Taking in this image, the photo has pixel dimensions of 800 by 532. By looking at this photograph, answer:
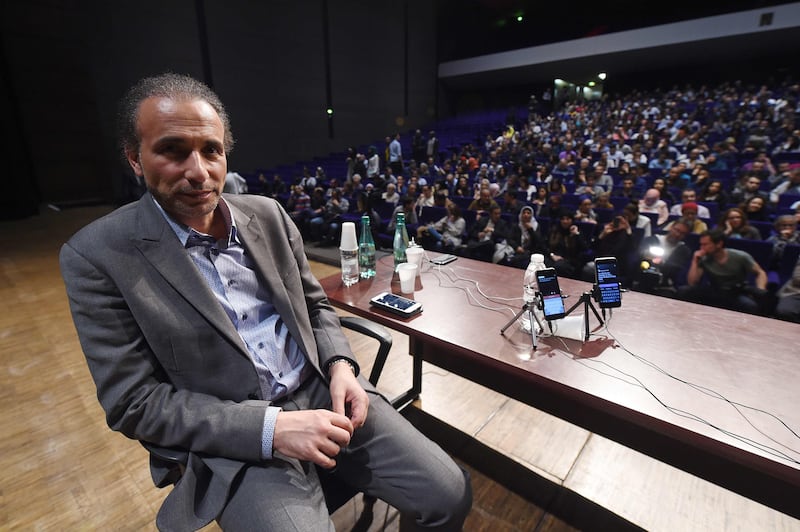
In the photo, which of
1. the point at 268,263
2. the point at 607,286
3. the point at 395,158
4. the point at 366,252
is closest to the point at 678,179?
the point at 607,286

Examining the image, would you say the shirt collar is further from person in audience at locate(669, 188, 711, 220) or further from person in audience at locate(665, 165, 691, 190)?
person in audience at locate(665, 165, 691, 190)

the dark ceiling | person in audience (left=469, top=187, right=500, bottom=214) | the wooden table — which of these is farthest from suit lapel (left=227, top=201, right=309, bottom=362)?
the dark ceiling

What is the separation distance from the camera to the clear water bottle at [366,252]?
170 cm

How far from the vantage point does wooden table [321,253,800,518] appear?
0.80 m

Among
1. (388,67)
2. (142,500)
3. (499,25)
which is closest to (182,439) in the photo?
(142,500)

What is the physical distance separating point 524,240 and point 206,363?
3.08m

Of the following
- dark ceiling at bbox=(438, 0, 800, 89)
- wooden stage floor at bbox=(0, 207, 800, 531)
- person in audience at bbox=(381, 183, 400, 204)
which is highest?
dark ceiling at bbox=(438, 0, 800, 89)

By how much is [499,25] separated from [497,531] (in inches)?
624

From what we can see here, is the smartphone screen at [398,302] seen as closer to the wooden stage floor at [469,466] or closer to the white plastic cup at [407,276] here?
the white plastic cup at [407,276]

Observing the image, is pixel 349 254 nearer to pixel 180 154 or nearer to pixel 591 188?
pixel 180 154

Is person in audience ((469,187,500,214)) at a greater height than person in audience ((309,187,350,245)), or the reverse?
person in audience ((469,187,500,214))

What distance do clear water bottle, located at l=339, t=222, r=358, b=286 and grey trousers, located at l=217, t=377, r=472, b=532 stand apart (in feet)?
2.11

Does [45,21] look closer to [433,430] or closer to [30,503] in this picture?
[30,503]

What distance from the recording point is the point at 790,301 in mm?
2197
